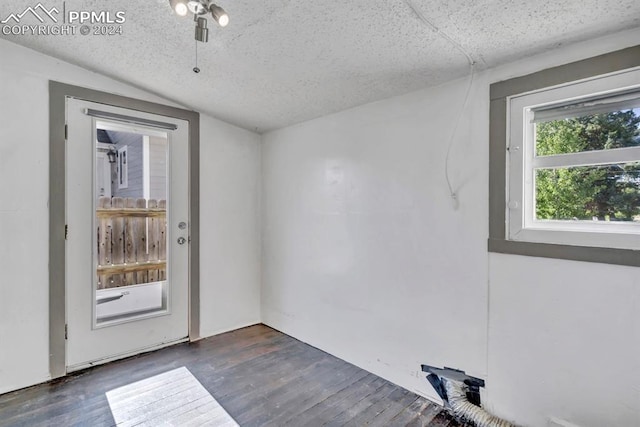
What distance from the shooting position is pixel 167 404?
1986mm

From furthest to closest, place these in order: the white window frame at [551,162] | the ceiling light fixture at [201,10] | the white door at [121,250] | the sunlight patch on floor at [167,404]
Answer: the white door at [121,250]
the sunlight patch on floor at [167,404]
the white window frame at [551,162]
the ceiling light fixture at [201,10]

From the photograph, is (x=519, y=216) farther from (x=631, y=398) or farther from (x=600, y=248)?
(x=631, y=398)

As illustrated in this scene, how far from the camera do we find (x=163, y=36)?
188cm

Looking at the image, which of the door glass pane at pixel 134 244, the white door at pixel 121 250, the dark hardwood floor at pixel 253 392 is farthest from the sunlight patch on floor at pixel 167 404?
the door glass pane at pixel 134 244

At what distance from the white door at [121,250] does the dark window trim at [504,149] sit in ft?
8.28

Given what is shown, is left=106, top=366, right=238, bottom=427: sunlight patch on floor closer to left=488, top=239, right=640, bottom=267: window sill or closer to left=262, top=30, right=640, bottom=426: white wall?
left=262, top=30, right=640, bottom=426: white wall

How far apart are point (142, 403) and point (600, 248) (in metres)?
2.70

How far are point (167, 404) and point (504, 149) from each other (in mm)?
2541

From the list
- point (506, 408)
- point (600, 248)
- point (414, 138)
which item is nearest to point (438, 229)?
point (414, 138)

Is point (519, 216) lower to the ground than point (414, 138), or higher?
lower

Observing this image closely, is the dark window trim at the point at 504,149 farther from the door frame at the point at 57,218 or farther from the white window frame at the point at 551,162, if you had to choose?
the door frame at the point at 57,218

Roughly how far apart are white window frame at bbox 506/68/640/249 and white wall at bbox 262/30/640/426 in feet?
0.40

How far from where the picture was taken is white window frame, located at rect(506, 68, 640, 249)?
141 centimetres

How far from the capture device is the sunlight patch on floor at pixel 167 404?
183cm
